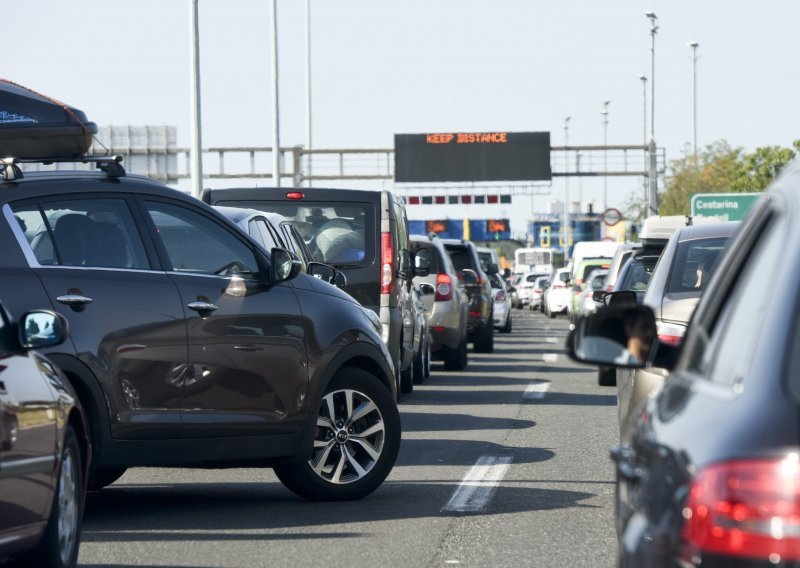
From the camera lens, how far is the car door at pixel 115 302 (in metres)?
8.14

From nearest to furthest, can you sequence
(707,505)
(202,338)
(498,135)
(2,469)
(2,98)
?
(707,505) → (2,469) → (202,338) → (2,98) → (498,135)

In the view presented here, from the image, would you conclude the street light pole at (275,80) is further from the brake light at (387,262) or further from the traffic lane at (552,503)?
the brake light at (387,262)

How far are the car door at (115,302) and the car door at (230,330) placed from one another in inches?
4.3

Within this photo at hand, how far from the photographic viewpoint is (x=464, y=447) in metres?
12.4

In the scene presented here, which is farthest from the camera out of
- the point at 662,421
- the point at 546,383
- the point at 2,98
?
the point at 546,383

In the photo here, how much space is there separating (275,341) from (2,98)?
3.18m

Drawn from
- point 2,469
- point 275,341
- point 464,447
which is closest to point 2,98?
point 275,341

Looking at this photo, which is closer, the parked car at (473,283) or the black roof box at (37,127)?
the black roof box at (37,127)

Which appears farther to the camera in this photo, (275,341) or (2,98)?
(2,98)

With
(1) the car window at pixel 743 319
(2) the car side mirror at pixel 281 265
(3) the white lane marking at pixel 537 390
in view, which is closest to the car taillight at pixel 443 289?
(3) the white lane marking at pixel 537 390

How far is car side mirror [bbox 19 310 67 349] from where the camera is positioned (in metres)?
5.99

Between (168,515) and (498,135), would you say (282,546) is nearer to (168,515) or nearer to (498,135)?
(168,515)

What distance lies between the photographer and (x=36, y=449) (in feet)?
19.7

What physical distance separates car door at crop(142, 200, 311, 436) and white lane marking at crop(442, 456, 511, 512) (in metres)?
1.05
